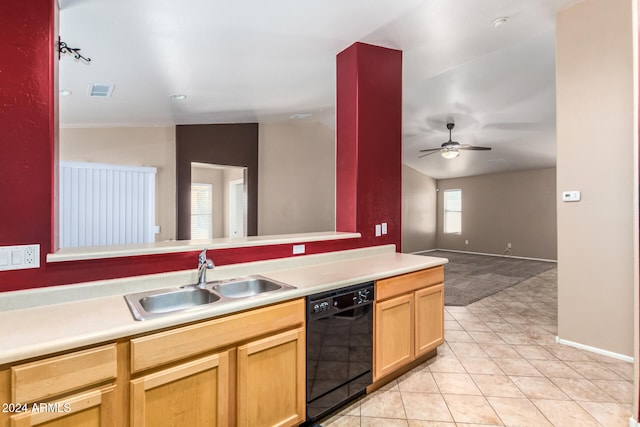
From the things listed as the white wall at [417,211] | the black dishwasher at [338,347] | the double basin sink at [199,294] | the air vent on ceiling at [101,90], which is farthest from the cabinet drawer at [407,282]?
the white wall at [417,211]

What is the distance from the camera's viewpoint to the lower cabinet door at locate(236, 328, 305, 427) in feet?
4.89

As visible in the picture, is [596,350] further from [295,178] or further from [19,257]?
[295,178]

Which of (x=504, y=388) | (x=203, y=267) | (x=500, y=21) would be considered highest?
(x=500, y=21)

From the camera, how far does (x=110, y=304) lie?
1.47 m

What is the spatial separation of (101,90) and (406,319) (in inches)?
133

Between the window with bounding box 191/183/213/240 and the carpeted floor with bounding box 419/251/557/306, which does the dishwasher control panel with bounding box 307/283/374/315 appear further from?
the window with bounding box 191/183/213/240

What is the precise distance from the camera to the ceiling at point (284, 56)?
2.10 m

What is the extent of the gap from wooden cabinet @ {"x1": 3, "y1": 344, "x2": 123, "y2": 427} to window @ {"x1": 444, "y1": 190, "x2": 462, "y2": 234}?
394 inches

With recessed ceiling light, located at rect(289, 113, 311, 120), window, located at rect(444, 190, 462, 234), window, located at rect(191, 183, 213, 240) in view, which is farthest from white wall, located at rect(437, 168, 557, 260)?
window, located at rect(191, 183, 213, 240)

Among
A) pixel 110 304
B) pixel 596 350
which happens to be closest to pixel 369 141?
pixel 110 304

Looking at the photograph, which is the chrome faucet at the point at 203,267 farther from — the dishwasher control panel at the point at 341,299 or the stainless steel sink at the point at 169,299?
the dishwasher control panel at the point at 341,299

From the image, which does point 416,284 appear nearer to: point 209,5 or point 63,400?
point 63,400

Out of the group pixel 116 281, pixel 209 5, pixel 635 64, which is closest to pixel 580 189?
pixel 635 64

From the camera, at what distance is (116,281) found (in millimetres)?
1625
